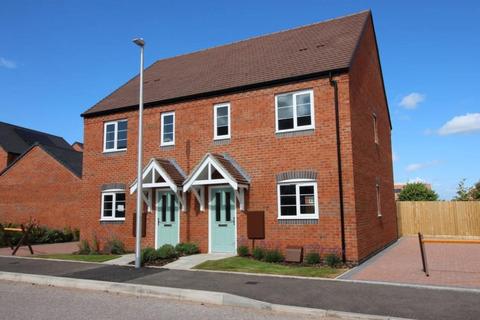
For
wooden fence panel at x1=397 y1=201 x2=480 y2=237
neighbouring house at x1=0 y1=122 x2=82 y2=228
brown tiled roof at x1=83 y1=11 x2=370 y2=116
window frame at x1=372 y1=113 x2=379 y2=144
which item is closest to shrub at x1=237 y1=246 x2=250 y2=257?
brown tiled roof at x1=83 y1=11 x2=370 y2=116

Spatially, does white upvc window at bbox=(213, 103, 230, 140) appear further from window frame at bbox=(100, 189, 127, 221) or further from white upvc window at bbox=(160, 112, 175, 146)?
window frame at bbox=(100, 189, 127, 221)

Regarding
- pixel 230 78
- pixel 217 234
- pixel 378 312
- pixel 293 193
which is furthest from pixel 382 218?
pixel 378 312

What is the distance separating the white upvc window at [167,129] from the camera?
649 inches

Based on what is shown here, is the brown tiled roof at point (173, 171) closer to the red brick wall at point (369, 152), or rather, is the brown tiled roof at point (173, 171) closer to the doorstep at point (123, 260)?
the doorstep at point (123, 260)

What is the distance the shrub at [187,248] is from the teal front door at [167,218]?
754 millimetres

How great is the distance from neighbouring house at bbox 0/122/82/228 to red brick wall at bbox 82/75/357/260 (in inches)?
379

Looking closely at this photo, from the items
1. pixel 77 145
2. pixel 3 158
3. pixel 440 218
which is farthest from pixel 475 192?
pixel 77 145

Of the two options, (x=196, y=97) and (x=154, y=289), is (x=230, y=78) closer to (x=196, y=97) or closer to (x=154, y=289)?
(x=196, y=97)

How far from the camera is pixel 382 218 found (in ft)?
56.6

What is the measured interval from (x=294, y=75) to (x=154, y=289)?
27.5 feet

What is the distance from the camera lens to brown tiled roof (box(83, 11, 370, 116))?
47.7 feet

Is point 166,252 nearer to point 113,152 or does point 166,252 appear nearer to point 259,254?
point 259,254

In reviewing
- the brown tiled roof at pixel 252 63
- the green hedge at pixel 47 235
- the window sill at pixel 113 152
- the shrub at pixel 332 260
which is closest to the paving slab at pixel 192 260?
the shrub at pixel 332 260

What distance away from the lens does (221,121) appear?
15477 millimetres
